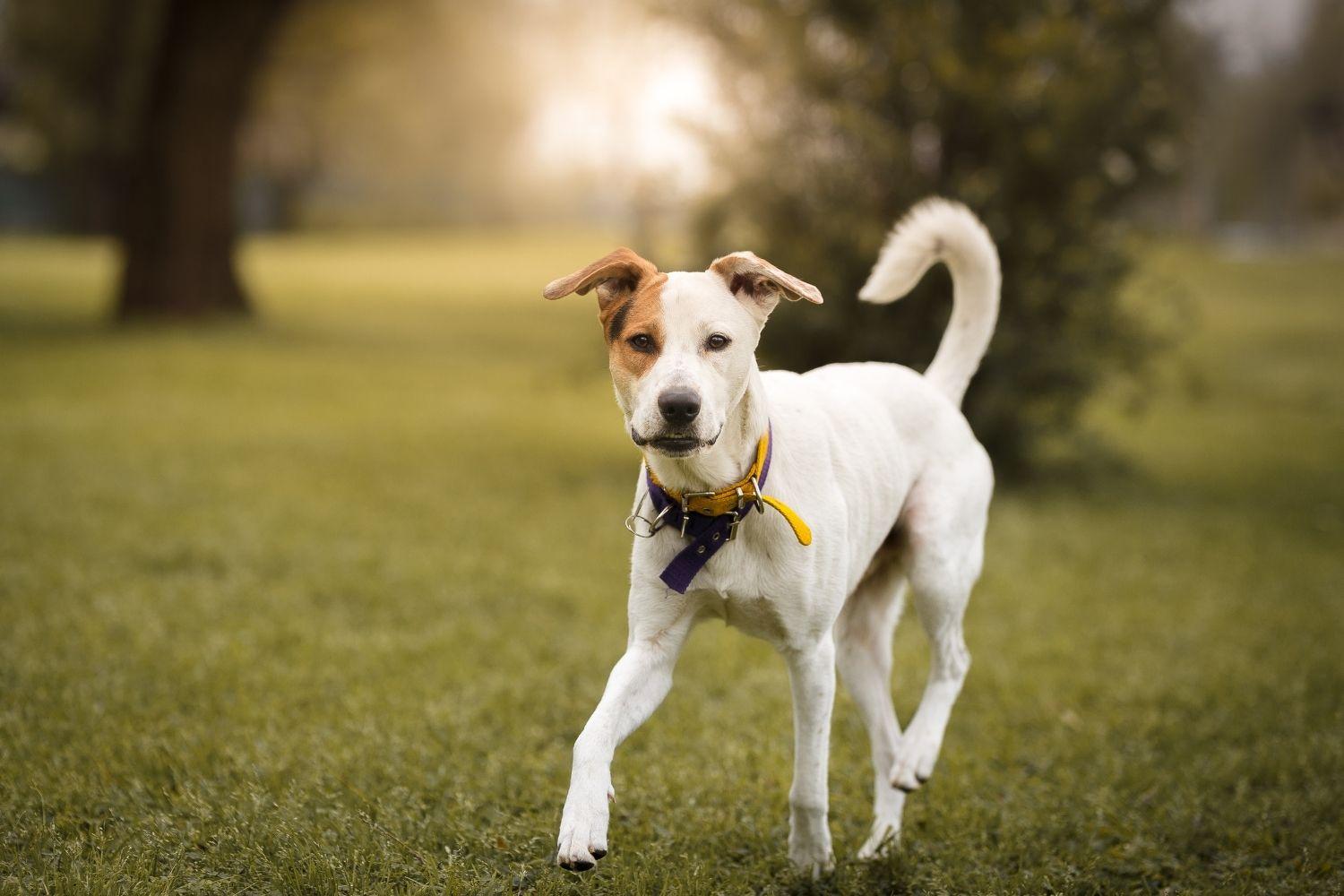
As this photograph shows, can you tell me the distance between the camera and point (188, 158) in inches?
759

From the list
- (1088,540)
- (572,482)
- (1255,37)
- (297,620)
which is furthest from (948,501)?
(1255,37)

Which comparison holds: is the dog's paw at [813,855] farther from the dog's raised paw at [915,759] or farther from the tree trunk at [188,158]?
the tree trunk at [188,158]

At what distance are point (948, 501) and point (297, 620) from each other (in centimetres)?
381

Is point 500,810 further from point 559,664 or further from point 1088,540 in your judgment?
point 1088,540

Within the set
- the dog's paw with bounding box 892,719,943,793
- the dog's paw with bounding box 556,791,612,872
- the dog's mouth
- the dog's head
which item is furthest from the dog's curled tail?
the dog's paw with bounding box 556,791,612,872

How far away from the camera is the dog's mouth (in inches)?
124

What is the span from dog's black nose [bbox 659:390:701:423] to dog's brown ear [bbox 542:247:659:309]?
435 mm

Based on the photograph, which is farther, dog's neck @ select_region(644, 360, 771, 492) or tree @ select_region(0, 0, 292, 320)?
tree @ select_region(0, 0, 292, 320)

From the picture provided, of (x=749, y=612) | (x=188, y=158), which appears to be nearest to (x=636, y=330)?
(x=749, y=612)

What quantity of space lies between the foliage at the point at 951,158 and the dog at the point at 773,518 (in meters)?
5.89

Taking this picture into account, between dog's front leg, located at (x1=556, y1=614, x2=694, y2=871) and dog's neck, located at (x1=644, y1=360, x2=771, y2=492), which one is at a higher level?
dog's neck, located at (x1=644, y1=360, x2=771, y2=492)

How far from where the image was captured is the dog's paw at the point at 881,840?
400cm

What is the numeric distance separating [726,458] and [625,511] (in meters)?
6.10

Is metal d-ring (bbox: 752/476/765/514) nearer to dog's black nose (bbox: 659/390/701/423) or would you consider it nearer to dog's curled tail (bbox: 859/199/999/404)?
dog's black nose (bbox: 659/390/701/423)
